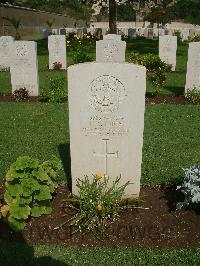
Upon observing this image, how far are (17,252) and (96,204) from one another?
989mm

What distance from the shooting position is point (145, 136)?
739 cm

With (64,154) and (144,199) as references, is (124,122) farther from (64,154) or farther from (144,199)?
(64,154)

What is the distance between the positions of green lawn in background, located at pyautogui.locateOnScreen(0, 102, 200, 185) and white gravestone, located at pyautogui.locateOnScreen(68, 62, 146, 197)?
3.07 feet

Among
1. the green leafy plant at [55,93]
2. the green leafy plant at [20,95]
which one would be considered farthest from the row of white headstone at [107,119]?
the green leafy plant at [20,95]

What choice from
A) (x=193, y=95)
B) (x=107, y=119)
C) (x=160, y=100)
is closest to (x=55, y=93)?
(x=160, y=100)

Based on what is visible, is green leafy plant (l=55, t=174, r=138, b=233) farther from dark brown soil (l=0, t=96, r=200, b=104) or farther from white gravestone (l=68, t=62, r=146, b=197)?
dark brown soil (l=0, t=96, r=200, b=104)

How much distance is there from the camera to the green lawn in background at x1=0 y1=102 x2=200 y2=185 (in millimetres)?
5990

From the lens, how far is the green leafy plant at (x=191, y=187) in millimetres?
4168

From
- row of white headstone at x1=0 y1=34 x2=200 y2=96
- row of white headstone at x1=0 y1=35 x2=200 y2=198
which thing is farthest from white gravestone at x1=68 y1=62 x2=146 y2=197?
row of white headstone at x1=0 y1=34 x2=200 y2=96

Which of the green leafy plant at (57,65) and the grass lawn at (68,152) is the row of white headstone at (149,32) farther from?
the grass lawn at (68,152)

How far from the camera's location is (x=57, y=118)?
874 cm

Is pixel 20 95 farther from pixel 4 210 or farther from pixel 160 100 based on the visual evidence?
pixel 4 210

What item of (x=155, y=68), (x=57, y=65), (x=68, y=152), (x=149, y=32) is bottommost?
(x=68, y=152)

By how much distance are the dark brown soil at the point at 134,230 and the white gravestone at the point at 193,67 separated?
6783 mm
